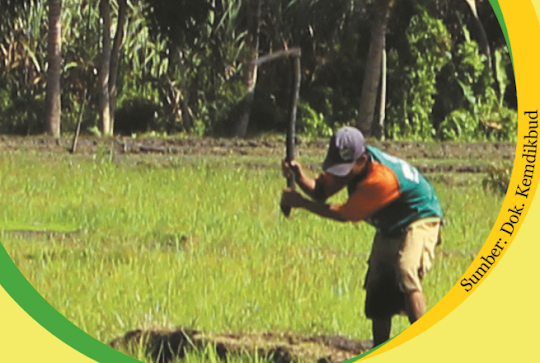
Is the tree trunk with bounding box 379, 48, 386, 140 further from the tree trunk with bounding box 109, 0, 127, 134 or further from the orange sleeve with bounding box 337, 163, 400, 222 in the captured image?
the tree trunk with bounding box 109, 0, 127, 134

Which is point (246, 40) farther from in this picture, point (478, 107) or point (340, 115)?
point (478, 107)

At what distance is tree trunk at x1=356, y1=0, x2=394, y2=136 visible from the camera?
6367 millimetres

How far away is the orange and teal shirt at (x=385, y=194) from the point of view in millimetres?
5453

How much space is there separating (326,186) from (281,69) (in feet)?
2.90

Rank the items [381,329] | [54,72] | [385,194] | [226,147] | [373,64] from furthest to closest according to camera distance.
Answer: [54,72]
[226,147]
[373,64]
[381,329]
[385,194]

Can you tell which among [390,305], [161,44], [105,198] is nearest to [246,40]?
[161,44]

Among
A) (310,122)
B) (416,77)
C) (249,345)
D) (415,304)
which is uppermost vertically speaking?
(416,77)

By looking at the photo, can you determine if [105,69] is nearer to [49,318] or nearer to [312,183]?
[49,318]

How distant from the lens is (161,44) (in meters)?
6.71

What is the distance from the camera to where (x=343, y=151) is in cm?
542

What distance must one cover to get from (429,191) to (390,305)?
53 centimetres

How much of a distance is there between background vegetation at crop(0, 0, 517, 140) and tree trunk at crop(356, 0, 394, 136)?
0.17ft

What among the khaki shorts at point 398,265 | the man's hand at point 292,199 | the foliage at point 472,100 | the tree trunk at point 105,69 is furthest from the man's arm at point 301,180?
the tree trunk at point 105,69

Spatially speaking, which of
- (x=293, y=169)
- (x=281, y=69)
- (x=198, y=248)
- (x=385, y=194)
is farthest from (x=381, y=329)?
(x=281, y=69)
